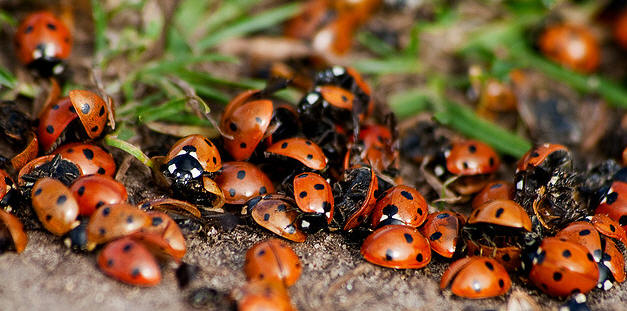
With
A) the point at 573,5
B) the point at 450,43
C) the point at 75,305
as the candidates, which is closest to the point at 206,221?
the point at 75,305

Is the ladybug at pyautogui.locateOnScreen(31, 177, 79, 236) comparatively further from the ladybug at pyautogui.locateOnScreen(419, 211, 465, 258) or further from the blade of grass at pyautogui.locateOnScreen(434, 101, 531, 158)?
the blade of grass at pyautogui.locateOnScreen(434, 101, 531, 158)

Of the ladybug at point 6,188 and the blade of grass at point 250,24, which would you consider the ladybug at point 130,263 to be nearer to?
the ladybug at point 6,188

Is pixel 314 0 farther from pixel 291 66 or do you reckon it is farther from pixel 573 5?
pixel 573 5

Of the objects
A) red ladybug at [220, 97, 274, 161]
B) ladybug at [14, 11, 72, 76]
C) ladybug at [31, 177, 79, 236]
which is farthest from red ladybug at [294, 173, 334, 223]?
ladybug at [14, 11, 72, 76]

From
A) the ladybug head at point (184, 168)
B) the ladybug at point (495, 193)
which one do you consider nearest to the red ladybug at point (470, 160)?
the ladybug at point (495, 193)

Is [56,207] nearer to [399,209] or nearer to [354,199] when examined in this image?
[354,199]

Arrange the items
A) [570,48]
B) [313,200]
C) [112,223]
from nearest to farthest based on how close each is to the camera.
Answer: [112,223] < [313,200] < [570,48]

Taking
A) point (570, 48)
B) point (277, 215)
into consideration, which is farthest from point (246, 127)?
point (570, 48)
